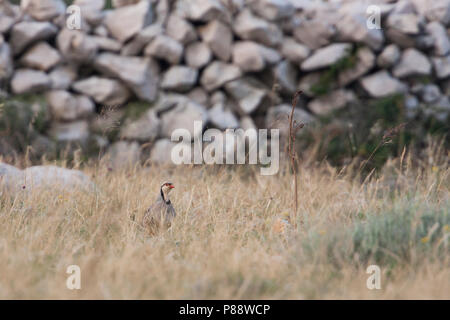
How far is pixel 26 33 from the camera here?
5.54 m

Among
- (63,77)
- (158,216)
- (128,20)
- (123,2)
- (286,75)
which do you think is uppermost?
(123,2)

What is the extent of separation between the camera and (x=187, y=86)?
19.6 ft

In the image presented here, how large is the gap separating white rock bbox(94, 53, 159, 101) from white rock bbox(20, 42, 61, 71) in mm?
480

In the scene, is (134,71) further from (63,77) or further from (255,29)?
(255,29)

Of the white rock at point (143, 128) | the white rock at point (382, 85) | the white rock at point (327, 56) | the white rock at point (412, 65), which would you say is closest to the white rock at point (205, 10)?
the white rock at point (327, 56)

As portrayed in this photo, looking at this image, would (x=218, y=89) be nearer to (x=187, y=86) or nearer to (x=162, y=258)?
(x=187, y=86)

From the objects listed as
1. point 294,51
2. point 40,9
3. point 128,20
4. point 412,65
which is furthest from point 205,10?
point 412,65

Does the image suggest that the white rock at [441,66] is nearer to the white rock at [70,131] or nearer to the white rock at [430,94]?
the white rock at [430,94]

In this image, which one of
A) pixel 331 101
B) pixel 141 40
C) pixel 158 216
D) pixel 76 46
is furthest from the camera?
pixel 331 101

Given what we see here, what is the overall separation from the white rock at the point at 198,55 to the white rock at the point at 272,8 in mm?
821

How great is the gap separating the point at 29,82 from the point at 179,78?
1736 mm

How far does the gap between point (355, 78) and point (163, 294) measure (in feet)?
16.5

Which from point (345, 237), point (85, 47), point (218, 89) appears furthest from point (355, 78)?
point (345, 237)
